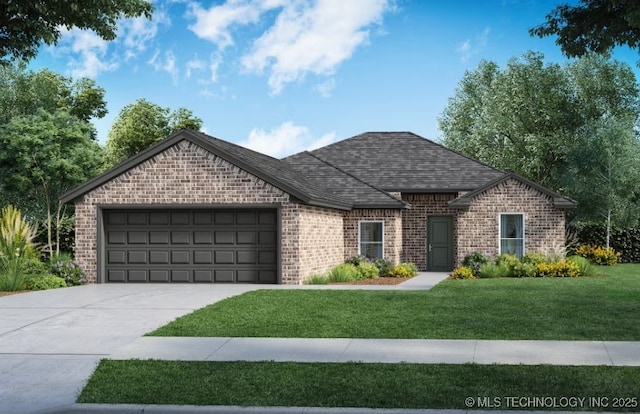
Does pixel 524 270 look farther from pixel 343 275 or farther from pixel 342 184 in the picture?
pixel 342 184

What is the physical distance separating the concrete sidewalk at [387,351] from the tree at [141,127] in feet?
159

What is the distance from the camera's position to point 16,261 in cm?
2344

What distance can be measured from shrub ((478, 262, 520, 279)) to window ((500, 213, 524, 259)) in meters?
2.51

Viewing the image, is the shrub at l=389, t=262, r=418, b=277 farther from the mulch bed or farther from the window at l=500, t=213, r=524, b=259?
the window at l=500, t=213, r=524, b=259

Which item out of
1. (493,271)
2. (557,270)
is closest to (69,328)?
(493,271)

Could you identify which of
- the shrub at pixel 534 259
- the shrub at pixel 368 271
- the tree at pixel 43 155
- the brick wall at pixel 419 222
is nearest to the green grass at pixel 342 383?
the shrub at pixel 368 271

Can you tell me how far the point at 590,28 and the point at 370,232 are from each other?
16089 millimetres

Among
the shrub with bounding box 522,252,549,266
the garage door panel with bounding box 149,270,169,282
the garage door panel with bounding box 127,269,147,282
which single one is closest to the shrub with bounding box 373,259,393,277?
the shrub with bounding box 522,252,549,266

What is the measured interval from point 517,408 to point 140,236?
18165mm

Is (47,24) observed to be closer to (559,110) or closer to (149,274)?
(149,274)

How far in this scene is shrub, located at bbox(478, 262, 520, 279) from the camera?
89.5 feet

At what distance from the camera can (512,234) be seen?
3012cm

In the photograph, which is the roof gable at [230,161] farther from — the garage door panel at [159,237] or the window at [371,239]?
the window at [371,239]

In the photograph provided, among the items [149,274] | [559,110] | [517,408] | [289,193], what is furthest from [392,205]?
[559,110]
